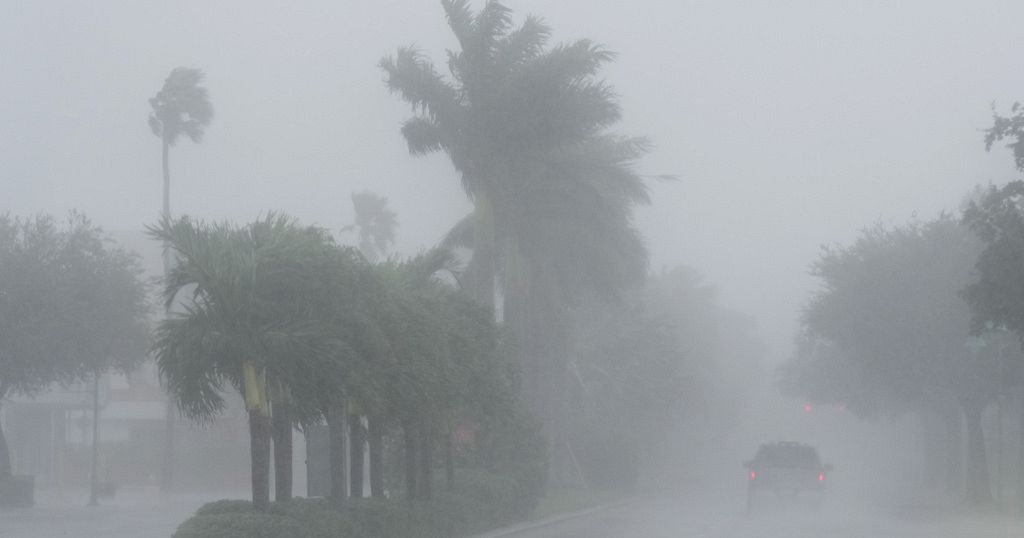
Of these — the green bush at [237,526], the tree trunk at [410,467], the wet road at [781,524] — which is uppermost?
the tree trunk at [410,467]

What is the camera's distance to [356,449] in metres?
24.9

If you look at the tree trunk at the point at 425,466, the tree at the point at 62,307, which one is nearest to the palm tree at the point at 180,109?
the tree at the point at 62,307

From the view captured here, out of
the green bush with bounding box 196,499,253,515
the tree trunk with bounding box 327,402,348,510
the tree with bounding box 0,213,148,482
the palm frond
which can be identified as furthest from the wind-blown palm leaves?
Answer: the green bush with bounding box 196,499,253,515

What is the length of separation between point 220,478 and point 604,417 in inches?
653

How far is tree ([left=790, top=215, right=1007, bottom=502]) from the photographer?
43.5m

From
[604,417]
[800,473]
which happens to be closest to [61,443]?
[604,417]

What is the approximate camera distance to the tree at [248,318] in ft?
60.2

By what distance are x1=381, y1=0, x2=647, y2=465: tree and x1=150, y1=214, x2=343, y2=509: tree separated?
54.8 feet

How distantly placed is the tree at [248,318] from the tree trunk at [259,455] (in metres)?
0.01

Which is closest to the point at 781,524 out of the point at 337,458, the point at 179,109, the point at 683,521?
the point at 683,521

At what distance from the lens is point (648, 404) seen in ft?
189

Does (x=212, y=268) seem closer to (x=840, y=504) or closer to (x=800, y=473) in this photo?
(x=800, y=473)

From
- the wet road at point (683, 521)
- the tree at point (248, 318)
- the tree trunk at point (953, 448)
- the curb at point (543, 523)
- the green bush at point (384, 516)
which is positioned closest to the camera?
the green bush at point (384, 516)

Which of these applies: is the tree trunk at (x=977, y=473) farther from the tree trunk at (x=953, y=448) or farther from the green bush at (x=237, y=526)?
the green bush at (x=237, y=526)
